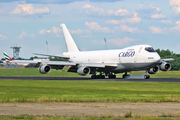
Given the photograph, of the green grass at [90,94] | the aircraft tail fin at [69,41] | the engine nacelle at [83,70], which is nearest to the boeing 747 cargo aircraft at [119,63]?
the engine nacelle at [83,70]

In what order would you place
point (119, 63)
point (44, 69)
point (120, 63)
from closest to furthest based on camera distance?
point (44, 69) < point (120, 63) < point (119, 63)

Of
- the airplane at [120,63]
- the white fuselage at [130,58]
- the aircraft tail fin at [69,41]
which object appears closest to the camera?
the white fuselage at [130,58]

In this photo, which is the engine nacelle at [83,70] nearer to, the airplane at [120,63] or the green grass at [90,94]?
the airplane at [120,63]

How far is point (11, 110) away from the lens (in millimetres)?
16047

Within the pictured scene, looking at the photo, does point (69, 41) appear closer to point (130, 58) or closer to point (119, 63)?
point (119, 63)

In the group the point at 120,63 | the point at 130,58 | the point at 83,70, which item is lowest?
the point at 83,70

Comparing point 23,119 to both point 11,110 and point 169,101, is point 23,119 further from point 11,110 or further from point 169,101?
point 169,101

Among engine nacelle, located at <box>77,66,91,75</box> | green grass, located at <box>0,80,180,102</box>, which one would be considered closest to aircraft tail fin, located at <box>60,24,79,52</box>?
engine nacelle, located at <box>77,66,91,75</box>

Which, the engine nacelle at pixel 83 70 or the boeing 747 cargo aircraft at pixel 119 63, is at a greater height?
the boeing 747 cargo aircraft at pixel 119 63

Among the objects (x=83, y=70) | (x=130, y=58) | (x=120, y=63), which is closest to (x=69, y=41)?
(x=83, y=70)

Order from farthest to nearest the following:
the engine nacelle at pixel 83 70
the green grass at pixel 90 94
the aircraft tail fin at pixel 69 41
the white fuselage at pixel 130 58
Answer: the aircraft tail fin at pixel 69 41 < the engine nacelle at pixel 83 70 < the white fuselage at pixel 130 58 < the green grass at pixel 90 94

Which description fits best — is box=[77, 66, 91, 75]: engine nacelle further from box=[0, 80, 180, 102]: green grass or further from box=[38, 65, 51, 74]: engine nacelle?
box=[0, 80, 180, 102]: green grass

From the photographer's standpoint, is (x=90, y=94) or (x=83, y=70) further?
(x=83, y=70)

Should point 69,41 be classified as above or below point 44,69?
above
